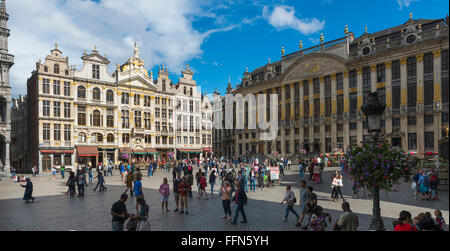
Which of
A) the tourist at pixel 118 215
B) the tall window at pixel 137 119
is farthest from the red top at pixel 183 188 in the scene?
the tall window at pixel 137 119

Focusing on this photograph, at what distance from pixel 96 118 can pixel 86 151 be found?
18.2 feet

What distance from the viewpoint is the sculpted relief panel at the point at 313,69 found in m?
49.4

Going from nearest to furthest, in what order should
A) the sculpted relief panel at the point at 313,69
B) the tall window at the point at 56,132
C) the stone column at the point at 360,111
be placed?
1. the tall window at the point at 56,132
2. the stone column at the point at 360,111
3. the sculpted relief panel at the point at 313,69

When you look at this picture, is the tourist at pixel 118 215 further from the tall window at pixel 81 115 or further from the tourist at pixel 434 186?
the tall window at pixel 81 115

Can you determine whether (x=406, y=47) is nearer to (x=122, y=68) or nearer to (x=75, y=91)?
(x=122, y=68)

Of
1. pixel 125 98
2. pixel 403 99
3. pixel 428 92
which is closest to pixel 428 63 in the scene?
pixel 428 92

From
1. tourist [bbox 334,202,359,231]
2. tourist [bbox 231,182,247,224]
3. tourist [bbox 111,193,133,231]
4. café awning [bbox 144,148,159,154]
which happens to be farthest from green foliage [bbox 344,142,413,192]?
café awning [bbox 144,148,159,154]

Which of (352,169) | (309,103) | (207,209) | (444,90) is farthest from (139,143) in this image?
(352,169)

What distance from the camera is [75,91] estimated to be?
4719cm

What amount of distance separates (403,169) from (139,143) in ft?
160

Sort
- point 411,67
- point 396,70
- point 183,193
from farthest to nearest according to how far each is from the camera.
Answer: point 396,70, point 411,67, point 183,193

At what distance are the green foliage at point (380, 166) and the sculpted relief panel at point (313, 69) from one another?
4267cm

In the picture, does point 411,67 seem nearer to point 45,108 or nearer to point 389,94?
point 389,94

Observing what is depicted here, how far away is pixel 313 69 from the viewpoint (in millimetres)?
52375
